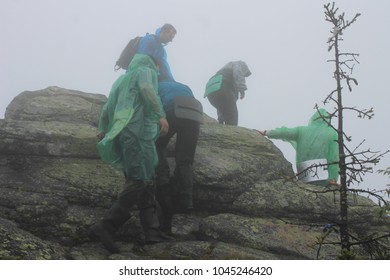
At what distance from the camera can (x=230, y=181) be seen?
9.43 meters

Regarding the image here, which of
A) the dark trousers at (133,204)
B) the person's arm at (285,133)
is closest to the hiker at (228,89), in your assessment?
the person's arm at (285,133)

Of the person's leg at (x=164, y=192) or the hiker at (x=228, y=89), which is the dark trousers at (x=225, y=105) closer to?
the hiker at (x=228, y=89)

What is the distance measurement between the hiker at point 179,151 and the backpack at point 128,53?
1794mm

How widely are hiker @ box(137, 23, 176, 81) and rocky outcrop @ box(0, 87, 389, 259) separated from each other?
164cm

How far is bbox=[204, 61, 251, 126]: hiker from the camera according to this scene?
40.0 ft

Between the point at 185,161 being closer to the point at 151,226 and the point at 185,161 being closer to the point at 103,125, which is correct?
the point at 151,226

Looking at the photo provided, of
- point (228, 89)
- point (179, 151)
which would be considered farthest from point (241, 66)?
point (179, 151)

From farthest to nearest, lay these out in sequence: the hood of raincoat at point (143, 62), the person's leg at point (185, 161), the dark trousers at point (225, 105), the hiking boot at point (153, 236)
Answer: the dark trousers at point (225, 105)
the hood of raincoat at point (143, 62)
the person's leg at point (185, 161)
the hiking boot at point (153, 236)

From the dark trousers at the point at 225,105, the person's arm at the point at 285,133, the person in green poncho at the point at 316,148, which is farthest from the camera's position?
the dark trousers at the point at 225,105

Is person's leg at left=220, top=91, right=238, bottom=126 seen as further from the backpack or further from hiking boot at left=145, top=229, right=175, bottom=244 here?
hiking boot at left=145, top=229, right=175, bottom=244

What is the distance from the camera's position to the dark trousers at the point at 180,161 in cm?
821
